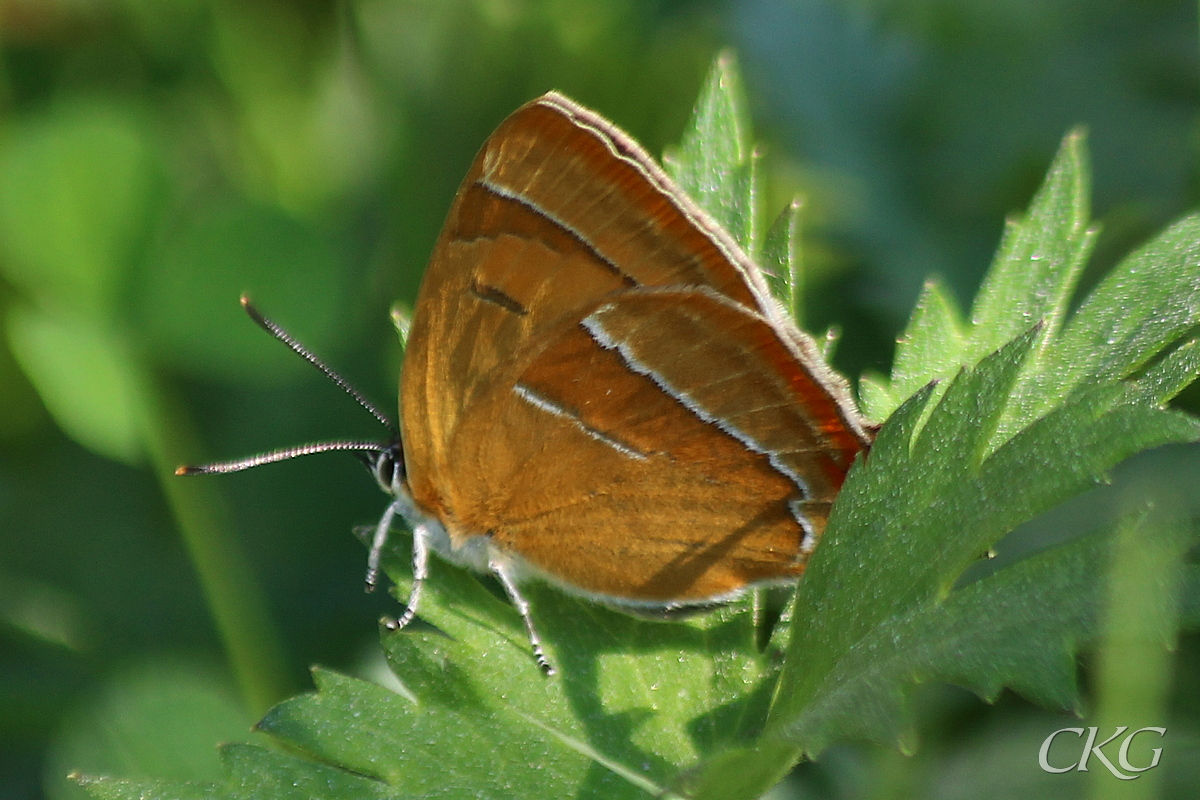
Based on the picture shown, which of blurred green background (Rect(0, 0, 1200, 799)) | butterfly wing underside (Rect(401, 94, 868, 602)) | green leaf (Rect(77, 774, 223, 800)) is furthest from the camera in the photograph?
blurred green background (Rect(0, 0, 1200, 799))

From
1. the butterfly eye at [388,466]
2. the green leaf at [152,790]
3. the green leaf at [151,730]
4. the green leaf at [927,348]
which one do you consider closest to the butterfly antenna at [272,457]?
the butterfly eye at [388,466]

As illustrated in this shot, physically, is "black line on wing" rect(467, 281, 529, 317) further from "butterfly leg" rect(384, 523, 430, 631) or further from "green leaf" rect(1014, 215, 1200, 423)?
"green leaf" rect(1014, 215, 1200, 423)

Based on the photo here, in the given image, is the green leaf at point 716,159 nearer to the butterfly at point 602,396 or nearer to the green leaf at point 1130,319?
the butterfly at point 602,396

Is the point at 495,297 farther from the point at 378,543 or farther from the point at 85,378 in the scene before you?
the point at 85,378

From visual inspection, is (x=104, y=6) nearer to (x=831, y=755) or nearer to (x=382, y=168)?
(x=382, y=168)

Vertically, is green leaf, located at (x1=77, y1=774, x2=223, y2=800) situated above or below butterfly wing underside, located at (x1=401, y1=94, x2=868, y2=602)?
below

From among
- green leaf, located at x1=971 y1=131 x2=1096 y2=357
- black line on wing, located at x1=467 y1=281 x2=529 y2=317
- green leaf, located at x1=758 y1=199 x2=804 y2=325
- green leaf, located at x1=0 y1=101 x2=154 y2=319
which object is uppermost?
green leaf, located at x1=0 y1=101 x2=154 y2=319

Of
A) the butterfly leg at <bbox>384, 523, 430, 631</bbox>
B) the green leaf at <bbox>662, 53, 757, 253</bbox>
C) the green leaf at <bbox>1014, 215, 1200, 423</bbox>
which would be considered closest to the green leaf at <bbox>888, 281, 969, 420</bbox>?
the green leaf at <bbox>1014, 215, 1200, 423</bbox>
